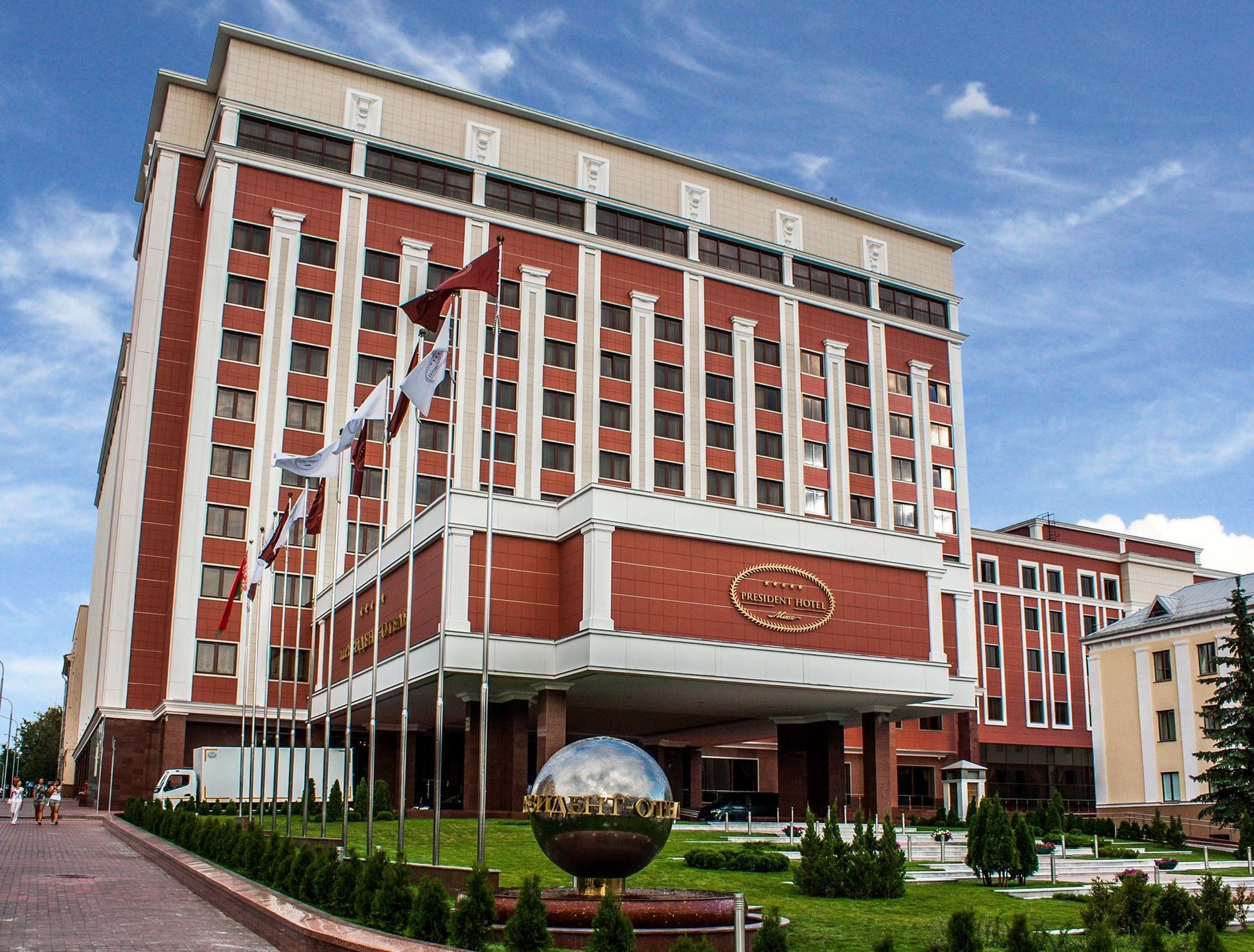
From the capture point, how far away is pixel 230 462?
5884 centimetres

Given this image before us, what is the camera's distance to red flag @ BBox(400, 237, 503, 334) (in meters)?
25.1

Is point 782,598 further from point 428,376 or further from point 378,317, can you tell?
point 378,317

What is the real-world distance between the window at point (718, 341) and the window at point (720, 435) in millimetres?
4399

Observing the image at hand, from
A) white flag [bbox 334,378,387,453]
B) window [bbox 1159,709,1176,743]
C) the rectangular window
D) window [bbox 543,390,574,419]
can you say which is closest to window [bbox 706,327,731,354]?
the rectangular window

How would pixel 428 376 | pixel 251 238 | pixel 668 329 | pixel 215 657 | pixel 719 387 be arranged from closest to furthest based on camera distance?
1. pixel 428 376
2. pixel 215 657
3. pixel 251 238
4. pixel 668 329
5. pixel 719 387

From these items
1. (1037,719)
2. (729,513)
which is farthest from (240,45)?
(1037,719)

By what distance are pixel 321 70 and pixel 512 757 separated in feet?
127

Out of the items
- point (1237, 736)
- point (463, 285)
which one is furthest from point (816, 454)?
point (463, 285)

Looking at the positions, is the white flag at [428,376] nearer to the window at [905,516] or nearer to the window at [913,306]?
the window at [905,516]

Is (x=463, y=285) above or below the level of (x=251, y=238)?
below

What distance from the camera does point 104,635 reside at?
6444 centimetres

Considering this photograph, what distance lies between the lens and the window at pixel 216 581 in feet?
188

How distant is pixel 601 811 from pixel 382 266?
51115mm

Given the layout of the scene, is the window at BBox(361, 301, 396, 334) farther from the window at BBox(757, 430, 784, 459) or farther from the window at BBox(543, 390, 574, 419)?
the window at BBox(757, 430, 784, 459)
